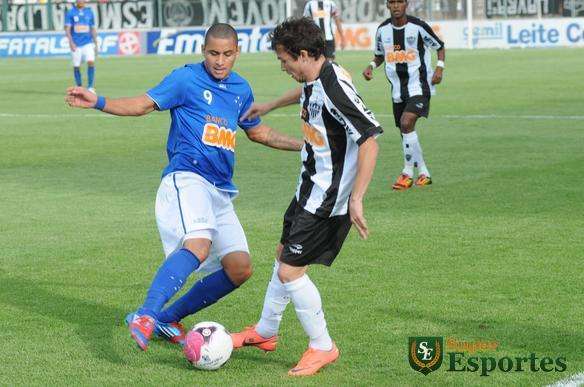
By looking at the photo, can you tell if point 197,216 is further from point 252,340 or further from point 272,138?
point 272,138

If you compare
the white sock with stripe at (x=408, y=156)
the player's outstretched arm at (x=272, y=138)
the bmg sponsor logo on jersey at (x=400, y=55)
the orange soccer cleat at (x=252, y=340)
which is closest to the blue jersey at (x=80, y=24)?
the bmg sponsor logo on jersey at (x=400, y=55)

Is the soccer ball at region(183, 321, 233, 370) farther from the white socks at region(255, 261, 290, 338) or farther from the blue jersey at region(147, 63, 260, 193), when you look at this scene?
the blue jersey at region(147, 63, 260, 193)

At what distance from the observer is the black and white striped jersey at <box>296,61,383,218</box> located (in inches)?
248

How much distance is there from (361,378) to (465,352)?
0.72 metres

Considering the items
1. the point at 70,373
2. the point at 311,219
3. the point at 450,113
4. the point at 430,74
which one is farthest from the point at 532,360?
the point at 450,113

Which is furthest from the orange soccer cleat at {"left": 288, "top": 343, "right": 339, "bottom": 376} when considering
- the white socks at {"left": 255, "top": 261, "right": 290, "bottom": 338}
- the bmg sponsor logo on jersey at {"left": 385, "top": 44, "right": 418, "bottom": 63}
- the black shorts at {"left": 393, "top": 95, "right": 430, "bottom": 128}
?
the bmg sponsor logo on jersey at {"left": 385, "top": 44, "right": 418, "bottom": 63}

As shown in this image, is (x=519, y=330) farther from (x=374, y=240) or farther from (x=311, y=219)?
(x=374, y=240)

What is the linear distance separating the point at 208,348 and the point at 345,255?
3.34 meters

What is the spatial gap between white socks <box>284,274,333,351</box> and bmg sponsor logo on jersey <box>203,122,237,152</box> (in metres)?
1.10

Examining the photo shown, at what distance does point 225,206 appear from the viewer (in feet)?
23.7

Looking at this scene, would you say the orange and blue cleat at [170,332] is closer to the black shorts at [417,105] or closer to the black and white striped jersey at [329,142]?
the black and white striped jersey at [329,142]

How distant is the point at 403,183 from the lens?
529 inches

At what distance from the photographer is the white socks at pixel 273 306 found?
21.8 ft

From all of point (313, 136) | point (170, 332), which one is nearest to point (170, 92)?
point (313, 136)
